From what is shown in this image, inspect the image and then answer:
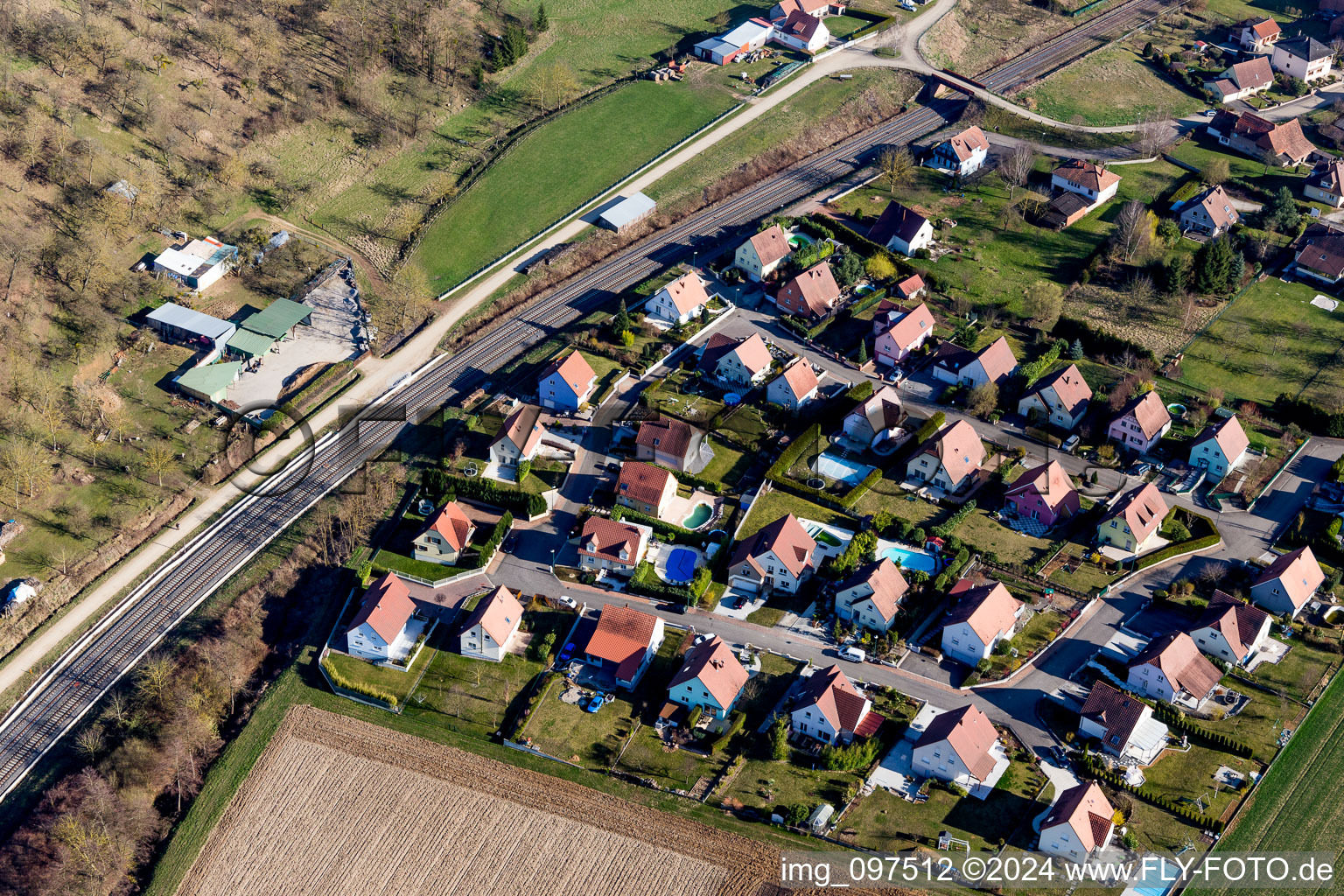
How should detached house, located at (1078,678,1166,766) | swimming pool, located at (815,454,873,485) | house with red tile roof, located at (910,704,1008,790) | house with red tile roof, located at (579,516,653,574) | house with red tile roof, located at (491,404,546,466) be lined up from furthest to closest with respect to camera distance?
1. house with red tile roof, located at (491,404,546,466)
2. swimming pool, located at (815,454,873,485)
3. house with red tile roof, located at (579,516,653,574)
4. detached house, located at (1078,678,1166,766)
5. house with red tile roof, located at (910,704,1008,790)

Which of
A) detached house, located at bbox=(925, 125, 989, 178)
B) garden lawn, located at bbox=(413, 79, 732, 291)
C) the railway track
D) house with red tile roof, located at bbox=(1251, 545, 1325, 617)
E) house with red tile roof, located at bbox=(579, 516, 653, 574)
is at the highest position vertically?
garden lawn, located at bbox=(413, 79, 732, 291)

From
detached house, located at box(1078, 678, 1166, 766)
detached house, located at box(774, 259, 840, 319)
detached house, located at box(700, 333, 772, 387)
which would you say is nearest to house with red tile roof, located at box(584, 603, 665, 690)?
detached house, located at box(1078, 678, 1166, 766)

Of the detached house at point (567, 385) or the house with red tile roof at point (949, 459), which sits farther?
the detached house at point (567, 385)

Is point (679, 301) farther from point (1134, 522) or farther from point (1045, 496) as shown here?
point (1134, 522)

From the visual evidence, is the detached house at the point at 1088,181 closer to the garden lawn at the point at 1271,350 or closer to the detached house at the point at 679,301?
the garden lawn at the point at 1271,350

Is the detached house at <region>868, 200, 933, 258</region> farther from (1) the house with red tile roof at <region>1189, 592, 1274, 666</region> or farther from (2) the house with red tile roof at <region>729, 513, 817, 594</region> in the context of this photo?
(1) the house with red tile roof at <region>1189, 592, 1274, 666</region>

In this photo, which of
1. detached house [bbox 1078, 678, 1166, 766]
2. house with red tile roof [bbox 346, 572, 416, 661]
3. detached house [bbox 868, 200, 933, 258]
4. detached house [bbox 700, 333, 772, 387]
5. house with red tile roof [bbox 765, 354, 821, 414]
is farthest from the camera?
detached house [bbox 868, 200, 933, 258]

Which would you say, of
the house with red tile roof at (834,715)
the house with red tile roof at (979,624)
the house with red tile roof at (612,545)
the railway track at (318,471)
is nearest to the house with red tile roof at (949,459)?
the house with red tile roof at (979,624)
